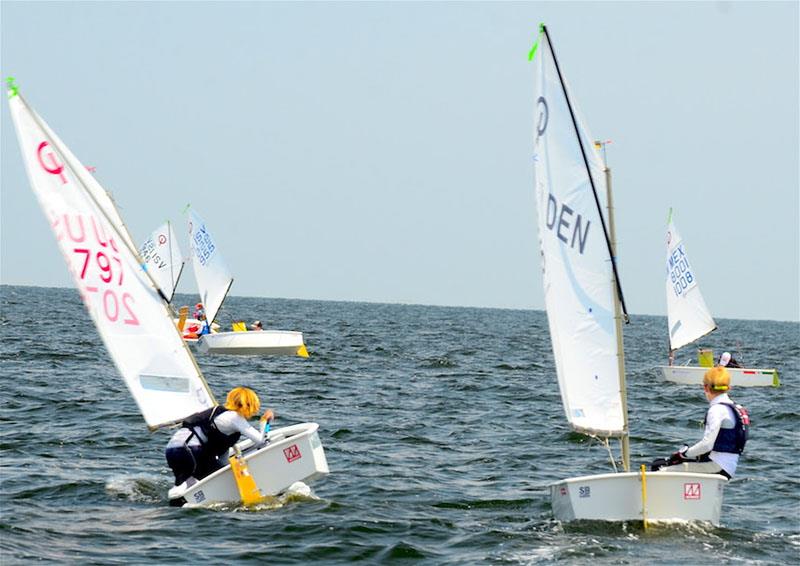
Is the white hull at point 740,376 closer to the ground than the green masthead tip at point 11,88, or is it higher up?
closer to the ground

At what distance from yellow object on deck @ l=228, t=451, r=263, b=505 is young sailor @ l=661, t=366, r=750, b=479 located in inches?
Answer: 174

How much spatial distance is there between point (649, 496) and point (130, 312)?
6.11 meters

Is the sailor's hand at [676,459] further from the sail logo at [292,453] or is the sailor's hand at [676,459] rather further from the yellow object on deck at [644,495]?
the sail logo at [292,453]

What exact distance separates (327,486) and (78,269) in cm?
411

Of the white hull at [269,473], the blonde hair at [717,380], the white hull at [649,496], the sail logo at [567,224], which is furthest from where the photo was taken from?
the white hull at [269,473]

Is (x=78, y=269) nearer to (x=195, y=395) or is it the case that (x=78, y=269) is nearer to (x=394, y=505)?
(x=195, y=395)

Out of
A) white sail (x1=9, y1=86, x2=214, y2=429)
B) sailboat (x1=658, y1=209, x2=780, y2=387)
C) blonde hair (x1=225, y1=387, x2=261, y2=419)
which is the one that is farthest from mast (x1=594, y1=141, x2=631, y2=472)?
sailboat (x1=658, y1=209, x2=780, y2=387)

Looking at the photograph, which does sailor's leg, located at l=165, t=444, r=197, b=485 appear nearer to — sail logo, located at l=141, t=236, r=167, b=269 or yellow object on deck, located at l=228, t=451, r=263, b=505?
yellow object on deck, located at l=228, t=451, r=263, b=505

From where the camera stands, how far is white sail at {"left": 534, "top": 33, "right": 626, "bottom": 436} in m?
11.4

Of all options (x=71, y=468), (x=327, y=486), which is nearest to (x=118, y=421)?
(x=71, y=468)

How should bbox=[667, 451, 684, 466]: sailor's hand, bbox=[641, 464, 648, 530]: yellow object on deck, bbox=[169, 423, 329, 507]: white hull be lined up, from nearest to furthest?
bbox=[641, 464, 648, 530]: yellow object on deck
bbox=[667, 451, 684, 466]: sailor's hand
bbox=[169, 423, 329, 507]: white hull

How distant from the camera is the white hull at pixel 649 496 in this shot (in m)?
11.2

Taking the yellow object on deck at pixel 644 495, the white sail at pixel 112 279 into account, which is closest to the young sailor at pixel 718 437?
the yellow object on deck at pixel 644 495

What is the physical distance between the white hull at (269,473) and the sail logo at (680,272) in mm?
26128
